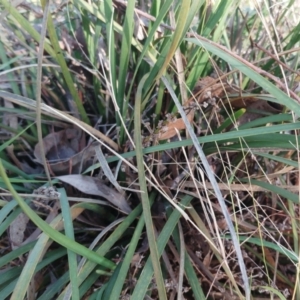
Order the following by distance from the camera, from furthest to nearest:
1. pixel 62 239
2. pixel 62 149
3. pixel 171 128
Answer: pixel 62 149 → pixel 171 128 → pixel 62 239

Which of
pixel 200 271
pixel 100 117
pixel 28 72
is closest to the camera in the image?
pixel 200 271

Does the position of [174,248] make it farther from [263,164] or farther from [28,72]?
[28,72]

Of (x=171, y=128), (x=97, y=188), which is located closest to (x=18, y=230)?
(x=97, y=188)

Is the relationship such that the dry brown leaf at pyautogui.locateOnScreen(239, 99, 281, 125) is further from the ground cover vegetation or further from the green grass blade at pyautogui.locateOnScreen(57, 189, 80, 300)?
the green grass blade at pyautogui.locateOnScreen(57, 189, 80, 300)

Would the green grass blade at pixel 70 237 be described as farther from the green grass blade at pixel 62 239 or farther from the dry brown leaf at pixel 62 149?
the dry brown leaf at pixel 62 149

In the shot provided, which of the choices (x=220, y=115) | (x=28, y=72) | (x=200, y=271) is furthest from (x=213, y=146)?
(x=28, y=72)

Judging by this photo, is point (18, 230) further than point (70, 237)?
Yes

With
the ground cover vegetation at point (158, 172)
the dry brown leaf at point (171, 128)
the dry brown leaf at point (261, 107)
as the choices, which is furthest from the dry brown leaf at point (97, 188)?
the dry brown leaf at point (261, 107)

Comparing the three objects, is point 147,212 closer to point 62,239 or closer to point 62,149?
point 62,239
